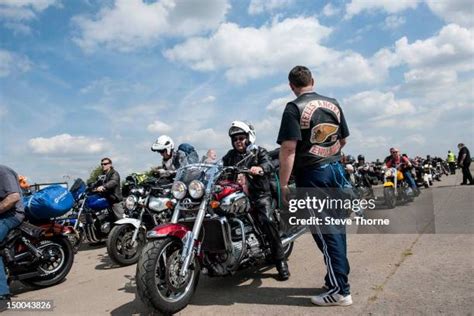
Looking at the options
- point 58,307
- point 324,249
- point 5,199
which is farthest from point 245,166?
point 5,199

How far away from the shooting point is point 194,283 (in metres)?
3.80

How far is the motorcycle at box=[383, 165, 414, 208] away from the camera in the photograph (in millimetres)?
10719

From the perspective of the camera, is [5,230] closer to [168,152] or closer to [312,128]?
[168,152]

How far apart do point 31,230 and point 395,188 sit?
30.3 feet

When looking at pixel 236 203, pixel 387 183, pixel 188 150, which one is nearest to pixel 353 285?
pixel 236 203

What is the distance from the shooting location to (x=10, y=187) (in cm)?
469

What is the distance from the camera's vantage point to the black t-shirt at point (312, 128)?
3.60 meters

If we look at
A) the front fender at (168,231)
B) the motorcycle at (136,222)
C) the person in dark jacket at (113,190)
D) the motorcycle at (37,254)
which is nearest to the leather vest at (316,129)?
the front fender at (168,231)

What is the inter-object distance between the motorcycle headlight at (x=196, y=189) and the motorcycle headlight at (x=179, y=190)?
105 mm

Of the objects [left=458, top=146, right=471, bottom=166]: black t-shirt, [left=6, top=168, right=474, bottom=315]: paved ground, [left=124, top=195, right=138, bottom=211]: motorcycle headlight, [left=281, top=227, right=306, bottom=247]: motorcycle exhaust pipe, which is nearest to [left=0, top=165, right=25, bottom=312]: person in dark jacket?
[left=6, top=168, right=474, bottom=315]: paved ground

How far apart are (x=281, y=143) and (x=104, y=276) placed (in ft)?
11.6

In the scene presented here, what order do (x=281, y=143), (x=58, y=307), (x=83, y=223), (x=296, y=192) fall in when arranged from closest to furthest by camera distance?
1. (x=281, y=143)
2. (x=296, y=192)
3. (x=58, y=307)
4. (x=83, y=223)

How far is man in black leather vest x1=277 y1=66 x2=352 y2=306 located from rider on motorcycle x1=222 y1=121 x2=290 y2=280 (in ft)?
2.32

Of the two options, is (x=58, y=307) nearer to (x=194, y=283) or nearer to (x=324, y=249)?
(x=194, y=283)
